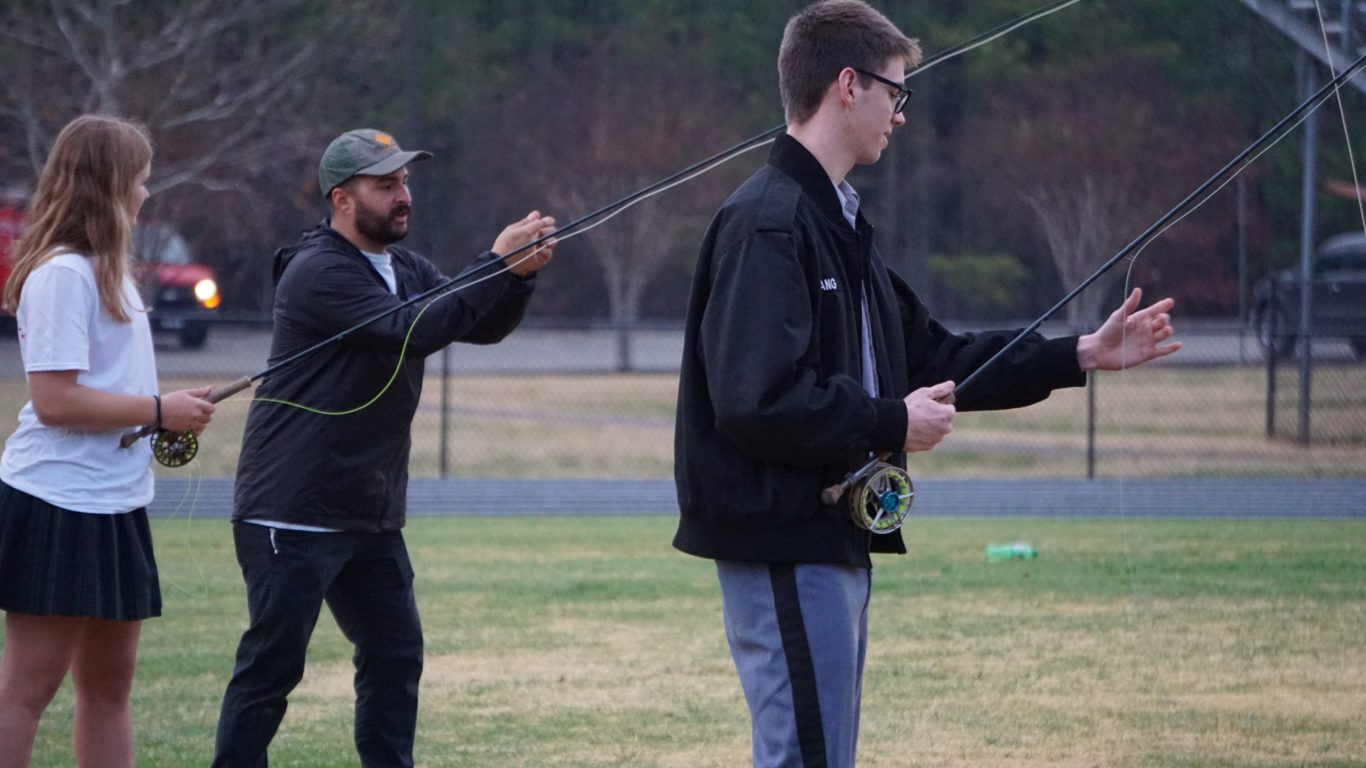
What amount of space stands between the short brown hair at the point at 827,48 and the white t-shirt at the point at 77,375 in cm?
177

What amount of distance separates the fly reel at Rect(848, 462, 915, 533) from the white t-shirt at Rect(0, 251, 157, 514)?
188 cm

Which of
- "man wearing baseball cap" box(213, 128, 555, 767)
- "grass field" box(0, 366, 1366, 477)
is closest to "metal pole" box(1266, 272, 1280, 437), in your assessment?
"grass field" box(0, 366, 1366, 477)

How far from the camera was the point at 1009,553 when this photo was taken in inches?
397

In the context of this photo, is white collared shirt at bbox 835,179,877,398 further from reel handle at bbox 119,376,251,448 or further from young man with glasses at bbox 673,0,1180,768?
reel handle at bbox 119,376,251,448

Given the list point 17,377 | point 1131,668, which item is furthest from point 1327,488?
point 17,377

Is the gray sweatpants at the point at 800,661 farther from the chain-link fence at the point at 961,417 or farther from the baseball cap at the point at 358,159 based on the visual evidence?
the chain-link fence at the point at 961,417

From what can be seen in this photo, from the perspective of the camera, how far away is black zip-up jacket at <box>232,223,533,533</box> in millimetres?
4438

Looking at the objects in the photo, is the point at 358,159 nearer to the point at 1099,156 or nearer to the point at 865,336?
the point at 865,336

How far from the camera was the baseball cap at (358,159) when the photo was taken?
4.61 metres

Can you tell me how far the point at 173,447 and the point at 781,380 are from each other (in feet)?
6.22

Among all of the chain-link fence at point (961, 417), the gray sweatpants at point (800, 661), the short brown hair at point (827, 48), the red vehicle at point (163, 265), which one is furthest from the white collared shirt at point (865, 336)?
the red vehicle at point (163, 265)

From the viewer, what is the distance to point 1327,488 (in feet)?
45.8

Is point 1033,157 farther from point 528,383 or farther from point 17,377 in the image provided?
point 17,377

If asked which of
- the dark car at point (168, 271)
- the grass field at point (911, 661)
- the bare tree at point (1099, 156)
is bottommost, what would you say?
the grass field at point (911, 661)
